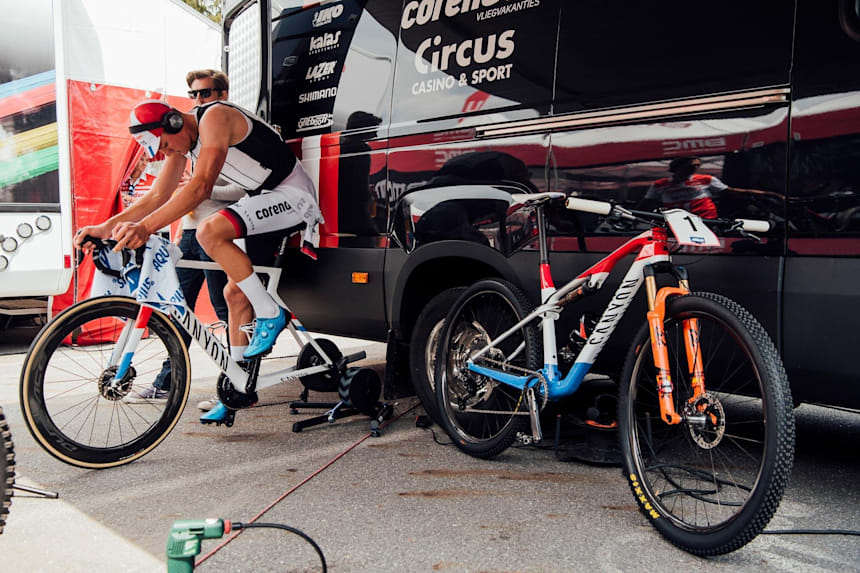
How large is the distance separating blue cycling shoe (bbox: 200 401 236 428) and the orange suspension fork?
2.41 m

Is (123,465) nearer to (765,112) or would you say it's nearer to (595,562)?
(595,562)

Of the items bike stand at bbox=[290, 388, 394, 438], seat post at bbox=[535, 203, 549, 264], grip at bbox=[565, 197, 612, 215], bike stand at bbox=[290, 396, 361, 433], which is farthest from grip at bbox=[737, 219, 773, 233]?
bike stand at bbox=[290, 396, 361, 433]

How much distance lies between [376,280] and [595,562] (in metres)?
2.16

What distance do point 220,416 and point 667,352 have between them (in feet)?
8.29

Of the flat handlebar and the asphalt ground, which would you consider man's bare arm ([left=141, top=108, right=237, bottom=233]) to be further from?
the flat handlebar

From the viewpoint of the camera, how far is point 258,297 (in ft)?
12.9

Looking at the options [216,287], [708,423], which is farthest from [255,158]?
[708,423]

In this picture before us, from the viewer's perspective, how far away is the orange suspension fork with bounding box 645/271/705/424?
102 inches

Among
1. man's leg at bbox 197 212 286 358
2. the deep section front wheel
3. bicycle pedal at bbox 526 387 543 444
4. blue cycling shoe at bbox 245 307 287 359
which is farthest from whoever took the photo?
blue cycling shoe at bbox 245 307 287 359

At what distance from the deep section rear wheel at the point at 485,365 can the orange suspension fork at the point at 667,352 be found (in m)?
0.75

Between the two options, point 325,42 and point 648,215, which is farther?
point 325,42

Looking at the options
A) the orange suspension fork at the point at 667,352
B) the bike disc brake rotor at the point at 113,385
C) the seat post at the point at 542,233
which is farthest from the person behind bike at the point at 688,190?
the bike disc brake rotor at the point at 113,385

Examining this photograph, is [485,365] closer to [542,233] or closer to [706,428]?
[542,233]

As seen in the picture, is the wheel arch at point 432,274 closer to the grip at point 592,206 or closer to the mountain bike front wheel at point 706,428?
the grip at point 592,206
